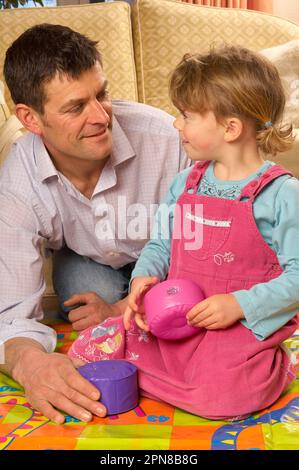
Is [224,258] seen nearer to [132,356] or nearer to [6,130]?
[132,356]

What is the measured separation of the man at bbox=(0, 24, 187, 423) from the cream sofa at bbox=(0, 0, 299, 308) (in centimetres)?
90

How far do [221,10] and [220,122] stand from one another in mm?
1815

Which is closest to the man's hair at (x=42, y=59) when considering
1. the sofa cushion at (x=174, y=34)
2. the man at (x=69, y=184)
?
the man at (x=69, y=184)

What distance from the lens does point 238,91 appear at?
1564 millimetres

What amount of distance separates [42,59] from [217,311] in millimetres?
826

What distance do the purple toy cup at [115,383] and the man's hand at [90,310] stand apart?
0.46 meters

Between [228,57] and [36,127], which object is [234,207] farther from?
[36,127]

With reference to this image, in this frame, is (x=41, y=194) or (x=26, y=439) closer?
(x=26, y=439)

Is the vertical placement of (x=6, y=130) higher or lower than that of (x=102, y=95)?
lower

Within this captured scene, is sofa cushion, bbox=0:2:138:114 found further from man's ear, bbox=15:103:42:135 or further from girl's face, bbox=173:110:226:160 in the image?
girl's face, bbox=173:110:226:160

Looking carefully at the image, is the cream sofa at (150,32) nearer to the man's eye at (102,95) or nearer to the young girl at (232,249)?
the man's eye at (102,95)

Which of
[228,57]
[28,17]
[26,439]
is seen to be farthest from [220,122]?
[28,17]

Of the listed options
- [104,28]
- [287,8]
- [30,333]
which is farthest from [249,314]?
[287,8]

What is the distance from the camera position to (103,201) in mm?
2084
